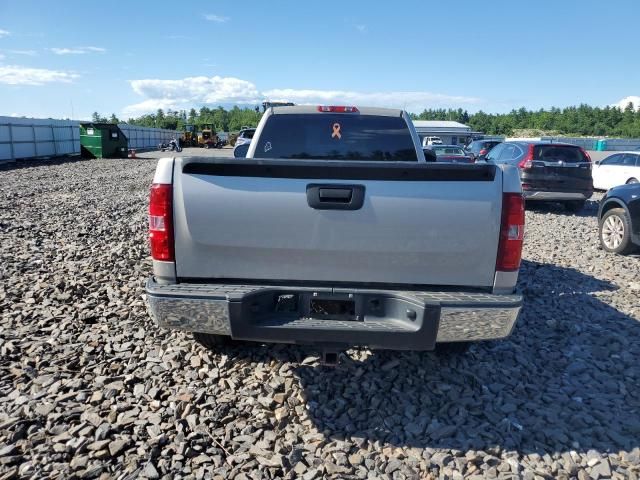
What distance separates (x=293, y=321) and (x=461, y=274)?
3.39 ft

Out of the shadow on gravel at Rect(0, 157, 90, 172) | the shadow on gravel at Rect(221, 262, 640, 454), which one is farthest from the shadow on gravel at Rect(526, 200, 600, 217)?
the shadow on gravel at Rect(0, 157, 90, 172)

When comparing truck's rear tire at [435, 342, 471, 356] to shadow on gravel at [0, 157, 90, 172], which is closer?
truck's rear tire at [435, 342, 471, 356]

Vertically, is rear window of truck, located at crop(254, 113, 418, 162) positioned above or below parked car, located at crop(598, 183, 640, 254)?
above

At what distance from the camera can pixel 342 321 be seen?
9.14 ft

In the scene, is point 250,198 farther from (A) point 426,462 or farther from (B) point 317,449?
(A) point 426,462

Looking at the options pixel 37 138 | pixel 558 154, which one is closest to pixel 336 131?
pixel 558 154

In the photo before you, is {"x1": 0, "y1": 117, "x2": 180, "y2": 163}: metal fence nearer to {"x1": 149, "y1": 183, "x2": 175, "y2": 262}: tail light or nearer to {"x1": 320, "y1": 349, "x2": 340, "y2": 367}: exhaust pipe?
{"x1": 149, "y1": 183, "x2": 175, "y2": 262}: tail light

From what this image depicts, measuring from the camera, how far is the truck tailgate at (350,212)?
272 cm

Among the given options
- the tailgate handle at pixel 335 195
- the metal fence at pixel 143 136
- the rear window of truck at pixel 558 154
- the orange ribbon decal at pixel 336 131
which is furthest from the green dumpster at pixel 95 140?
the tailgate handle at pixel 335 195

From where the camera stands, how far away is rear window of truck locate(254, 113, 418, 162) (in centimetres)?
466

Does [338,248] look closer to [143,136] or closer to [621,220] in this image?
[621,220]

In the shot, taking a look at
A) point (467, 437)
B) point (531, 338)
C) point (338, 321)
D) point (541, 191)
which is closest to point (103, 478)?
point (338, 321)

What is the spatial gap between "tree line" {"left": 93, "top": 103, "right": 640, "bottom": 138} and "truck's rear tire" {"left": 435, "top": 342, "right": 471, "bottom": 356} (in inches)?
4068

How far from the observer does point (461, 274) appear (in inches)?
111
